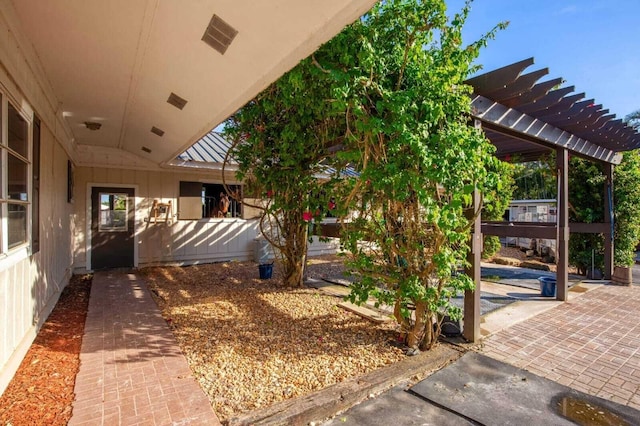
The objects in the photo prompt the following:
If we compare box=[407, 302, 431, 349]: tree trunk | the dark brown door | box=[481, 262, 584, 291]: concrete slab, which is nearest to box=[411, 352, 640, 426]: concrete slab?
box=[407, 302, 431, 349]: tree trunk

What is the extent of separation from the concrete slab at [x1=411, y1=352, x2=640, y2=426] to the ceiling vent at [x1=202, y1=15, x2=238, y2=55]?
3.37 meters

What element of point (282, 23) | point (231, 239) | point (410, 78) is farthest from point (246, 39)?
point (231, 239)

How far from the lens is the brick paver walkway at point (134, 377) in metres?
2.29

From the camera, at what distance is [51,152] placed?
457cm

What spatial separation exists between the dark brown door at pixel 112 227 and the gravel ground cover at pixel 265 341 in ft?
8.03

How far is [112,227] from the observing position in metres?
7.95

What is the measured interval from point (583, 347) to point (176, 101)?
5733mm

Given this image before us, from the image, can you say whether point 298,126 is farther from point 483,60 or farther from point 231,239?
point 231,239

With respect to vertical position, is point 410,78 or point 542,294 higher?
point 410,78

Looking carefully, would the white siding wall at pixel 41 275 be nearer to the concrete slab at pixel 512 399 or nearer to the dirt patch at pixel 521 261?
the concrete slab at pixel 512 399

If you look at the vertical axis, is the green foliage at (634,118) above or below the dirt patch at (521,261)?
above

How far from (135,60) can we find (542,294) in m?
7.02

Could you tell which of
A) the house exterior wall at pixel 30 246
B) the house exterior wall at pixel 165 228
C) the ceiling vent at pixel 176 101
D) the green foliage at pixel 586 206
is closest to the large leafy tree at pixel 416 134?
the ceiling vent at pixel 176 101

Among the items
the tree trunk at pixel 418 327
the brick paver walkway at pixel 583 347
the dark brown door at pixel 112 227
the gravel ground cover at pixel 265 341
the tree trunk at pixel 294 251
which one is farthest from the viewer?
the dark brown door at pixel 112 227
